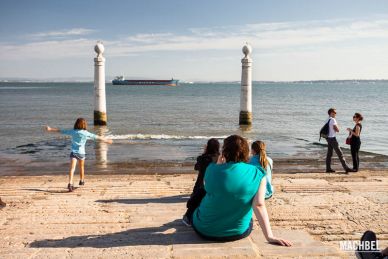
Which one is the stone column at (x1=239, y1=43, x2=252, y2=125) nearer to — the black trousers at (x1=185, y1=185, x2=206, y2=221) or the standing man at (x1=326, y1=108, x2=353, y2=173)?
the standing man at (x1=326, y1=108, x2=353, y2=173)

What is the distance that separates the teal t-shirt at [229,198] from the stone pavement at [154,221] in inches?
6.9

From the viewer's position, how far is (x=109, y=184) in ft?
29.0

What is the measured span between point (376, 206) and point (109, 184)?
501 centimetres

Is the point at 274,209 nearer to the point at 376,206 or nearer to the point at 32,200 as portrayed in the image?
the point at 376,206

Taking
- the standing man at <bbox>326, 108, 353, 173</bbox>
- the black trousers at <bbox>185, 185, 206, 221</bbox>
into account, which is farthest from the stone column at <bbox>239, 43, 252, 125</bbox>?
the black trousers at <bbox>185, 185, 206, 221</bbox>

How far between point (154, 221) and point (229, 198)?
160cm

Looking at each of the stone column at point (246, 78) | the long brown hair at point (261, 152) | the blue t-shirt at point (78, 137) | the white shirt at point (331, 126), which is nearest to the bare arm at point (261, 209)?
the long brown hair at point (261, 152)

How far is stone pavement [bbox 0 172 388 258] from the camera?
4.62 meters

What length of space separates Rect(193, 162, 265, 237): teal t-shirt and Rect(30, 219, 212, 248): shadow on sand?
0.28 metres

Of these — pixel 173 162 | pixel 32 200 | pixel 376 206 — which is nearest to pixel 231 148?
pixel 376 206

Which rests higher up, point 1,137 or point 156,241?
point 156,241

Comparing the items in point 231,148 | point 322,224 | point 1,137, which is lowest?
point 1,137

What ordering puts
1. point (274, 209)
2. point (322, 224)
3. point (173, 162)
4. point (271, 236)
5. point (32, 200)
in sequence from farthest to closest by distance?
point (173, 162), point (32, 200), point (274, 209), point (322, 224), point (271, 236)

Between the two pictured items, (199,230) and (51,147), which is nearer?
(199,230)
